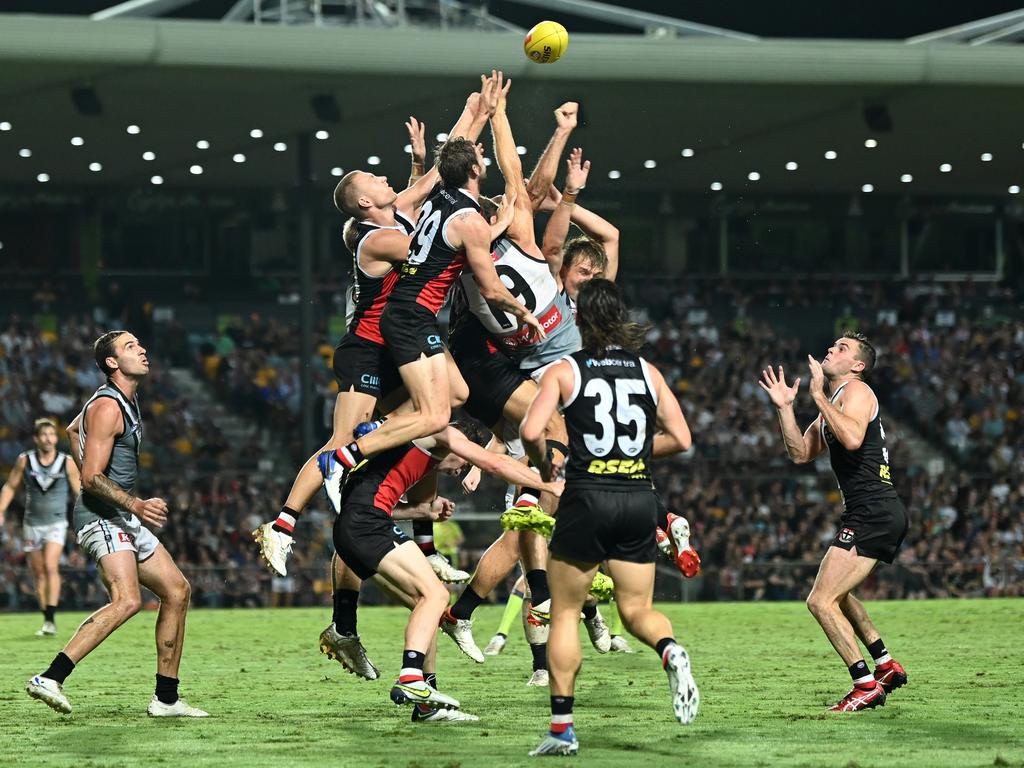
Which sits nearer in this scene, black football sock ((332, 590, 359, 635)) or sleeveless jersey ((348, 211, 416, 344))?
black football sock ((332, 590, 359, 635))

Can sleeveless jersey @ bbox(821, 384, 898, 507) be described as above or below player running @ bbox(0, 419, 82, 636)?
above

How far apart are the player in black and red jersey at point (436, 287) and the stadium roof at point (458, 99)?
1546 cm

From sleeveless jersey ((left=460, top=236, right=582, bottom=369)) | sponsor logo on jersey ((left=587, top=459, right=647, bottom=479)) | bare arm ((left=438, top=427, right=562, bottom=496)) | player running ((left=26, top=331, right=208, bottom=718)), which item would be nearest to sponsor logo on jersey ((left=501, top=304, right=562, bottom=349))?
sleeveless jersey ((left=460, top=236, right=582, bottom=369))

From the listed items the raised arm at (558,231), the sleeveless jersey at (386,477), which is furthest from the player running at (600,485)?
the raised arm at (558,231)

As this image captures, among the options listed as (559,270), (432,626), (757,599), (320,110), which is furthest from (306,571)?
(432,626)

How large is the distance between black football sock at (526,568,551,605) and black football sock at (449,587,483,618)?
348 mm

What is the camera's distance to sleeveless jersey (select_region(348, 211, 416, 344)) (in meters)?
10.2

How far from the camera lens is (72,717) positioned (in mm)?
9289

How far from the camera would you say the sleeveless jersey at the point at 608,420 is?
7.63 m

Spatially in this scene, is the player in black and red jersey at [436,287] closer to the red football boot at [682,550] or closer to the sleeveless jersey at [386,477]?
the sleeveless jersey at [386,477]

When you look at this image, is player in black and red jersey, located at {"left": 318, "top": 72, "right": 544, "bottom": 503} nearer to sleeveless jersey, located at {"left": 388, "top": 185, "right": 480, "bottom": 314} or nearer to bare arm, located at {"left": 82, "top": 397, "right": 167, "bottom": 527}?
sleeveless jersey, located at {"left": 388, "top": 185, "right": 480, "bottom": 314}

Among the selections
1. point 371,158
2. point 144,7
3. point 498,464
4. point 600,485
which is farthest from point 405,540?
point 371,158

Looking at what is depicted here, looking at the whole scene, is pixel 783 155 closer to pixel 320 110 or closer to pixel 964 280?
pixel 964 280

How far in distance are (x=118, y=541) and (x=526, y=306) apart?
3161 mm
